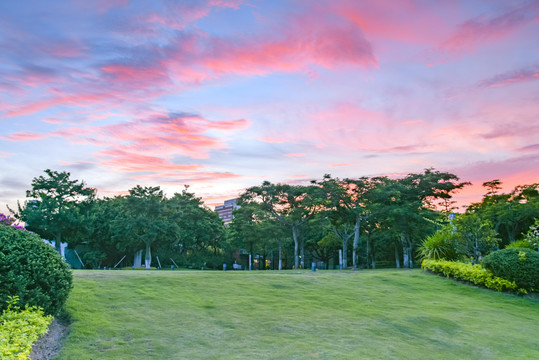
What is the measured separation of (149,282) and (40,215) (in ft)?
92.4

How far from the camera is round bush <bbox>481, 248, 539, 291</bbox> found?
1403cm

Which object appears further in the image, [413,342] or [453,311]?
[453,311]

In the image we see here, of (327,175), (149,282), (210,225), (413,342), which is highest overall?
(327,175)

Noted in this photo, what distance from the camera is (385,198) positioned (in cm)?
3052

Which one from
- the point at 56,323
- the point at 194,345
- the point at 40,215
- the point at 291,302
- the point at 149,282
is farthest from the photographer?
the point at 40,215

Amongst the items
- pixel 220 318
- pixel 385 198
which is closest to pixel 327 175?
pixel 385 198

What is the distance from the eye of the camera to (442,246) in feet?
62.6

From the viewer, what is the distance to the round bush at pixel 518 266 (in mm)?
14031

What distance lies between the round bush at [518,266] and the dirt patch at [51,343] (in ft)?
45.2

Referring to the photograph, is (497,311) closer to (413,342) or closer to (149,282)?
(413,342)

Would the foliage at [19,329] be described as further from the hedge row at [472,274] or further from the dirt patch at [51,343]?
the hedge row at [472,274]

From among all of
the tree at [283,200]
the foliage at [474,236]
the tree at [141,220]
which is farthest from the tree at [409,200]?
the tree at [141,220]

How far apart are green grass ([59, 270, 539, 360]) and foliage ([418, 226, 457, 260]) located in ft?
16.2

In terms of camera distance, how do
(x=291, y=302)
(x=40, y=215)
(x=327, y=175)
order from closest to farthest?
(x=291, y=302)
(x=327, y=175)
(x=40, y=215)
